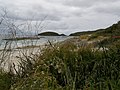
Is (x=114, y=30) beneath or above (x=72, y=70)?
above

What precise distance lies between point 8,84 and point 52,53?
1337 millimetres

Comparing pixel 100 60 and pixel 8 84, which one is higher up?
pixel 100 60

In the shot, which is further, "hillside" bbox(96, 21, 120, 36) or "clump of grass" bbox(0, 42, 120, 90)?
"hillside" bbox(96, 21, 120, 36)

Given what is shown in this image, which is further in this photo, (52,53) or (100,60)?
(52,53)

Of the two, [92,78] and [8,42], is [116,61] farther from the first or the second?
[8,42]

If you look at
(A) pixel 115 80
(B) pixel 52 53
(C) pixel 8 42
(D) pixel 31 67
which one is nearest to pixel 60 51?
(B) pixel 52 53

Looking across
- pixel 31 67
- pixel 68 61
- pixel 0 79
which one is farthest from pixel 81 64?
pixel 0 79

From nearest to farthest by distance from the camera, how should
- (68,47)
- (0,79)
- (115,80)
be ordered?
(115,80) < (0,79) < (68,47)

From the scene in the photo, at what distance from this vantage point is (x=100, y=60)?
650cm

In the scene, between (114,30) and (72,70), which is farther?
(114,30)

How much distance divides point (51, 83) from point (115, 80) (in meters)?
1.23

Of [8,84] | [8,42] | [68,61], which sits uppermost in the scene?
[8,42]

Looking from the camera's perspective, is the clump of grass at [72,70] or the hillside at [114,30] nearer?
the clump of grass at [72,70]

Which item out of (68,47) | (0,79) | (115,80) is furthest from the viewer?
(68,47)
